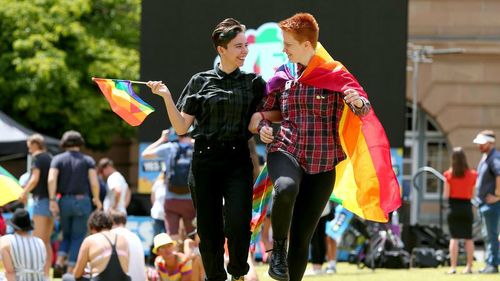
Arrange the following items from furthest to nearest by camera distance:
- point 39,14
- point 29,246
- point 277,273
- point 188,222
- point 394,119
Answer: point 39,14 < point 394,119 < point 188,222 < point 29,246 < point 277,273

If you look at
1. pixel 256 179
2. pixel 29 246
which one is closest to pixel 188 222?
pixel 29 246

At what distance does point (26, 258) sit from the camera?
39.1 ft

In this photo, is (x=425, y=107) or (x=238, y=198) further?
(x=425, y=107)

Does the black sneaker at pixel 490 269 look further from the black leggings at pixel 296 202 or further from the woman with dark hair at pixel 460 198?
the black leggings at pixel 296 202

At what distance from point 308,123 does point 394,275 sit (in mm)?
8314

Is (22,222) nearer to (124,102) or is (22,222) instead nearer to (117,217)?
(117,217)

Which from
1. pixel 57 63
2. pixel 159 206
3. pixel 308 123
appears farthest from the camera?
pixel 57 63

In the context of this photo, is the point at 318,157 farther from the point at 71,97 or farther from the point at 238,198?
the point at 71,97

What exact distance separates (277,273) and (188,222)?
6.28 meters

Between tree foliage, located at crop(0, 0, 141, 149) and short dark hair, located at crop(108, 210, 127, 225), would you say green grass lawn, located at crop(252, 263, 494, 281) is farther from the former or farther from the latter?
tree foliage, located at crop(0, 0, 141, 149)

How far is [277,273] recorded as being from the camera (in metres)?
7.98

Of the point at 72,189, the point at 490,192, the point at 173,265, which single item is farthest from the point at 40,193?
the point at 490,192

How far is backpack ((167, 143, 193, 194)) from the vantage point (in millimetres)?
13797

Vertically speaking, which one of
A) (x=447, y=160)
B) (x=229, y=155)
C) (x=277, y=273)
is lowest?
(x=447, y=160)
